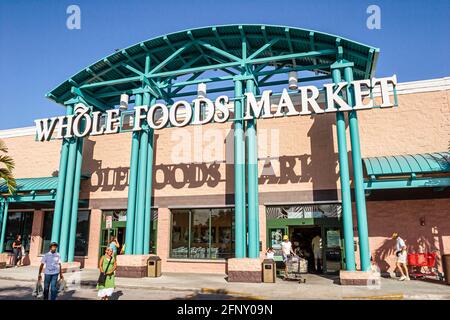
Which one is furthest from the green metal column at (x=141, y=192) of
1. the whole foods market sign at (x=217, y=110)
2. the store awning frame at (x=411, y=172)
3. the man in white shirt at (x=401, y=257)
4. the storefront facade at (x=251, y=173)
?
the man in white shirt at (x=401, y=257)

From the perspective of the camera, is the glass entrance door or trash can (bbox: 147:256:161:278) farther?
the glass entrance door

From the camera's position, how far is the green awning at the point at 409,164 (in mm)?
14922

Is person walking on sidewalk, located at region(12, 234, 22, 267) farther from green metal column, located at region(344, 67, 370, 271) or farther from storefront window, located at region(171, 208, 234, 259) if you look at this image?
green metal column, located at region(344, 67, 370, 271)

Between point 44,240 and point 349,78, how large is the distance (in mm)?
20022

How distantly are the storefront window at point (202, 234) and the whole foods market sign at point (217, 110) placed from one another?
5.29 meters

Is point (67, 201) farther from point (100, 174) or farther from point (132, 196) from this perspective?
point (132, 196)

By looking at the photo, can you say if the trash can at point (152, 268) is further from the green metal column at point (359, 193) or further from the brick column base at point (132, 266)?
the green metal column at point (359, 193)

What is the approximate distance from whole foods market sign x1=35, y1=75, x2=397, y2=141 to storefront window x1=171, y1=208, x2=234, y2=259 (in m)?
5.29

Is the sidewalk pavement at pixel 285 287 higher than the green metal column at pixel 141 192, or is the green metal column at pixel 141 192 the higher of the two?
the green metal column at pixel 141 192

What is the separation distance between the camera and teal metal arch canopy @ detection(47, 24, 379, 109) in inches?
665

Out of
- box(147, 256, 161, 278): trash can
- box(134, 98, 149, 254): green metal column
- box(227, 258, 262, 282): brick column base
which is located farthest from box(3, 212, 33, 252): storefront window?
box(227, 258, 262, 282): brick column base

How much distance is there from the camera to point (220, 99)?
1684cm
